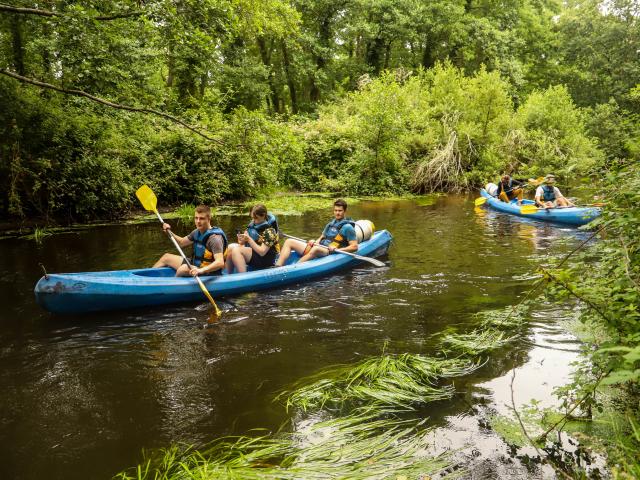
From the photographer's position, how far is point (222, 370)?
3.87 meters

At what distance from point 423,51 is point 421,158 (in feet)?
47.8

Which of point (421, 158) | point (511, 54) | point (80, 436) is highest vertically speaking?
point (511, 54)

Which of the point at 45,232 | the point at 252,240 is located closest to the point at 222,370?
the point at 252,240

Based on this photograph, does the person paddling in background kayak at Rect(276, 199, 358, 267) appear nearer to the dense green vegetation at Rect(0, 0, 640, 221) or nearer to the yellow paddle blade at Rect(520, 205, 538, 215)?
the dense green vegetation at Rect(0, 0, 640, 221)

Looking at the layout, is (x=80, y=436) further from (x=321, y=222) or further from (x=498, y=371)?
(x=321, y=222)

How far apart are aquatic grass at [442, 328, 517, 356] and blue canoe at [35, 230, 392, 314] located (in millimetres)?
2471

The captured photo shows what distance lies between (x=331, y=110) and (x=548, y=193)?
11867 mm

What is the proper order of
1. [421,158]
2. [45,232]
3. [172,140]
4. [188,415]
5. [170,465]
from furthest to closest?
[421,158] → [172,140] → [45,232] → [188,415] → [170,465]

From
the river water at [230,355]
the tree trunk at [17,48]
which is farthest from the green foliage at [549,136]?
the tree trunk at [17,48]

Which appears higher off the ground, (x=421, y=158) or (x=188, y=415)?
(x=421, y=158)

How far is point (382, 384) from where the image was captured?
11.2ft

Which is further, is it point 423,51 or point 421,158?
point 423,51

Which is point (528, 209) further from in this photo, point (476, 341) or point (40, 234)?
point (40, 234)

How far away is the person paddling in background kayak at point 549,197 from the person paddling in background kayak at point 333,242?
17.7ft
